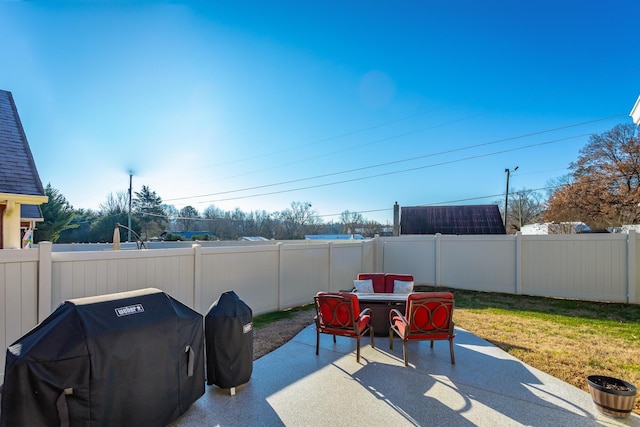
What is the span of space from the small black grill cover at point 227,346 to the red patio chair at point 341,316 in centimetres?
139

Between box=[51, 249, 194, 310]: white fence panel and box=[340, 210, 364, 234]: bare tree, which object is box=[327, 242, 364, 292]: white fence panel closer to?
box=[51, 249, 194, 310]: white fence panel

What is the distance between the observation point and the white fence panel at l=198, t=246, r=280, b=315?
5.71 metres

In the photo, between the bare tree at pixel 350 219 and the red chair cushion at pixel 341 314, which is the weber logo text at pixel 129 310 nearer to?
the red chair cushion at pixel 341 314

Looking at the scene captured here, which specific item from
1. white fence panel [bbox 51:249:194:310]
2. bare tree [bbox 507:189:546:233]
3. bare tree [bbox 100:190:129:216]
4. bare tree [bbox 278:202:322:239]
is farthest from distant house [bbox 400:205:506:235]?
bare tree [bbox 100:190:129:216]

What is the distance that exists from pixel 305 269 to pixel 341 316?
11.9ft

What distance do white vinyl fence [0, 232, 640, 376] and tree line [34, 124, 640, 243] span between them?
11689mm

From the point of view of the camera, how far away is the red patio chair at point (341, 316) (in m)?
4.34

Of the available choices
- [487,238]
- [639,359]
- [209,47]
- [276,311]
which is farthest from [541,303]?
[209,47]

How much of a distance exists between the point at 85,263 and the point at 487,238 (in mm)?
9713

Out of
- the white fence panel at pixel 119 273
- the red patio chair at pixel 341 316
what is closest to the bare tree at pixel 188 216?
the white fence panel at pixel 119 273

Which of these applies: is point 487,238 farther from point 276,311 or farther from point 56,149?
point 56,149

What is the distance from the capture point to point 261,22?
849 centimetres

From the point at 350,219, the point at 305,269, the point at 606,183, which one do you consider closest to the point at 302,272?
the point at 305,269

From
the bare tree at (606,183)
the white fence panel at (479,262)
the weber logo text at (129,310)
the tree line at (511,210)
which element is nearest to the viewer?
the weber logo text at (129,310)
